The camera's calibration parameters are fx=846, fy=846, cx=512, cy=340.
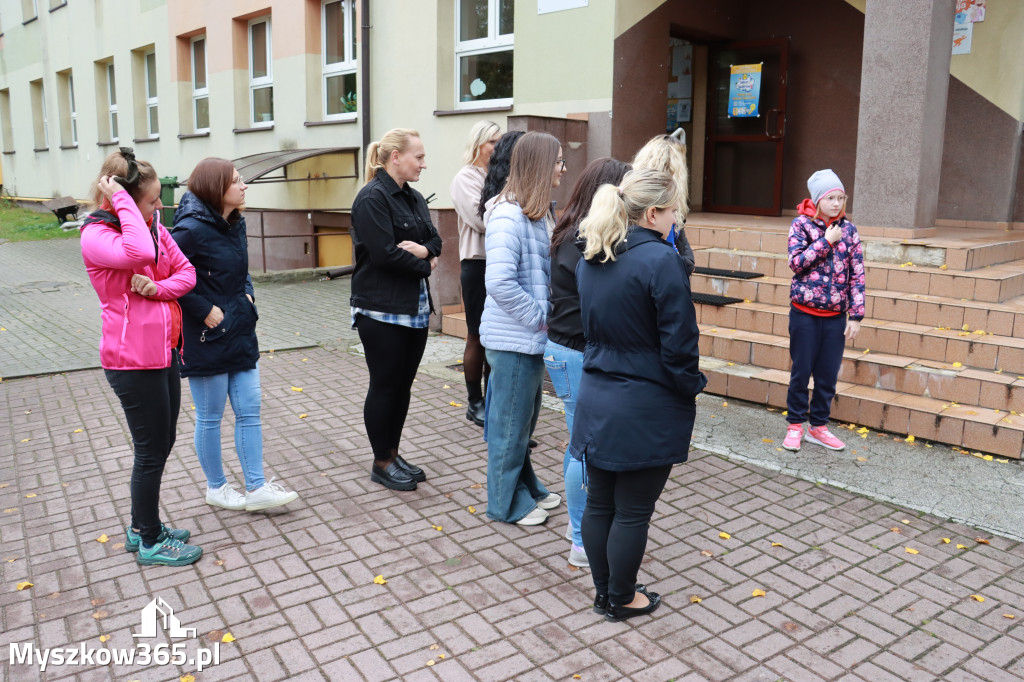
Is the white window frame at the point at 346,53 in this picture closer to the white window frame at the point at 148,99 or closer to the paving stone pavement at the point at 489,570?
the white window frame at the point at 148,99

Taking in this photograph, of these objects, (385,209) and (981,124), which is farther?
(981,124)

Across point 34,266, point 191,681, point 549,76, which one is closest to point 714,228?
point 549,76

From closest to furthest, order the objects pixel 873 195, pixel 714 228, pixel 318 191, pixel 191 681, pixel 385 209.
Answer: pixel 191 681
pixel 385 209
pixel 873 195
pixel 714 228
pixel 318 191

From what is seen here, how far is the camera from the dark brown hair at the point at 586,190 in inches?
139

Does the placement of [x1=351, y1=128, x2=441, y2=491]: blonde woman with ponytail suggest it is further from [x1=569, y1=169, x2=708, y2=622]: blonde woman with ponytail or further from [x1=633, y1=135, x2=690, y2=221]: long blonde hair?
[x1=569, y1=169, x2=708, y2=622]: blonde woman with ponytail

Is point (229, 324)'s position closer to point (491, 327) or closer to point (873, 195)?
point (491, 327)

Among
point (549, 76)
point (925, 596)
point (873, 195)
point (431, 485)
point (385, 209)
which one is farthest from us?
point (549, 76)

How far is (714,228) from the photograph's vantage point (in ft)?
27.3

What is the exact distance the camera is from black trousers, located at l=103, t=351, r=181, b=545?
3.60 meters

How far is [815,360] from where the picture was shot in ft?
17.4

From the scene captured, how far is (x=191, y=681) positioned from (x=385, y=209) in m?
2.39

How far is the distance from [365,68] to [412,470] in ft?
28.4

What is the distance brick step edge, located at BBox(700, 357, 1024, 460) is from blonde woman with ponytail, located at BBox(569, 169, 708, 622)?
2.89 metres

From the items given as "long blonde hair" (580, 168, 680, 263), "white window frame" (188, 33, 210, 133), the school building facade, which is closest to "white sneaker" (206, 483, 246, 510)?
"long blonde hair" (580, 168, 680, 263)
